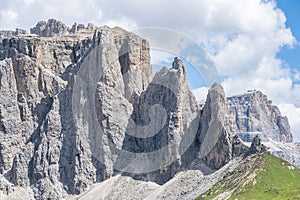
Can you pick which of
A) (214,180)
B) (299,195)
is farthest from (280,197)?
(214,180)

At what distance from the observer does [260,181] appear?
186 metres

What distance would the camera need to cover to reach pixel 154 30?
167 m

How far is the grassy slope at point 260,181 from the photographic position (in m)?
178

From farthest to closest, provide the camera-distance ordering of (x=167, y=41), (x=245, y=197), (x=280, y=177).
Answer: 1. (x=280, y=177)
2. (x=245, y=197)
3. (x=167, y=41)

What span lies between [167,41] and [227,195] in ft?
180

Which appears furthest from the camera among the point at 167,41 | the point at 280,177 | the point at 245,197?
the point at 280,177

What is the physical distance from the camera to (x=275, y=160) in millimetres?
197375

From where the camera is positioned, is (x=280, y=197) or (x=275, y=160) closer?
(x=280, y=197)

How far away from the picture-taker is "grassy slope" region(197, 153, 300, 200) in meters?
178

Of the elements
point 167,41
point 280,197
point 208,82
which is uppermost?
point 167,41

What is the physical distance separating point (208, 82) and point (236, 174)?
40.8 m

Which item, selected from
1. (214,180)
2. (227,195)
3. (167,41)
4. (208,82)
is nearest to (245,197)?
(227,195)

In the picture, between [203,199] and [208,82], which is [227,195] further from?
[208,82]

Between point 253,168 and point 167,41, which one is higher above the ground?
point 167,41
